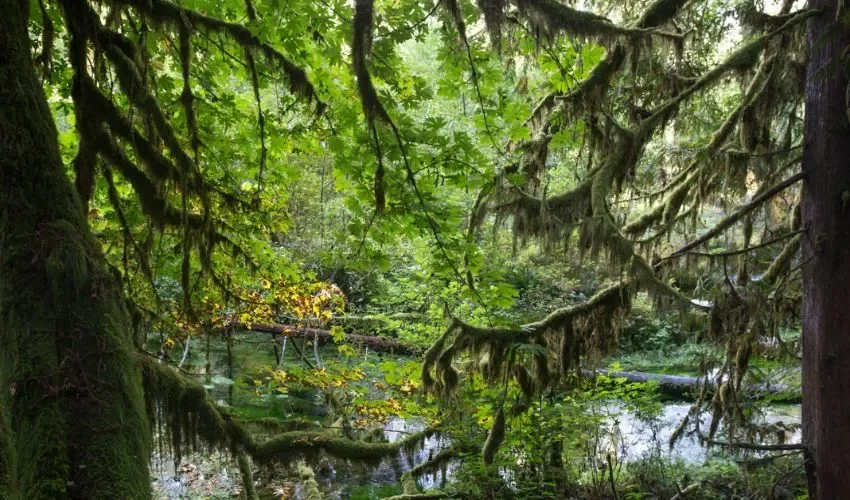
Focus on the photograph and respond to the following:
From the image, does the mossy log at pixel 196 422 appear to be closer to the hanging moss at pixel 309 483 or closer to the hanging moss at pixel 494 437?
the hanging moss at pixel 494 437

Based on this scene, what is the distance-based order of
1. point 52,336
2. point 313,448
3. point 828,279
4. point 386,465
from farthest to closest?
1. point 386,465
2. point 313,448
3. point 828,279
4. point 52,336

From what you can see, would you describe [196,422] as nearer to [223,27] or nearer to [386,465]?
[223,27]

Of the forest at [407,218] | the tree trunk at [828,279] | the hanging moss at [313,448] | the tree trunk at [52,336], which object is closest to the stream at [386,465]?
the forest at [407,218]

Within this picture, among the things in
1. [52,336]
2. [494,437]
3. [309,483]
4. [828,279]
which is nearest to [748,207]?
[828,279]

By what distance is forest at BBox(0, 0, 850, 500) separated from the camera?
2.07 m

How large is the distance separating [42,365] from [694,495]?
7.77 metres

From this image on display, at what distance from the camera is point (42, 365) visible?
1.91 metres

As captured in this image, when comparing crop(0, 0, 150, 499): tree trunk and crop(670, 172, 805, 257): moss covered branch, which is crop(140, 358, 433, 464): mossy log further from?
crop(670, 172, 805, 257): moss covered branch

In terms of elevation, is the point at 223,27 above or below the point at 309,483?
above

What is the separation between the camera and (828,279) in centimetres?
430

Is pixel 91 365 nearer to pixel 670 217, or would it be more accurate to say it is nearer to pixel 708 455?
pixel 670 217

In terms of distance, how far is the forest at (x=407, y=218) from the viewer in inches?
81.5

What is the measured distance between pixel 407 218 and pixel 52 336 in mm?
2217

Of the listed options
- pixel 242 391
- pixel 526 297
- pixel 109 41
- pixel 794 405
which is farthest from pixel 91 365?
pixel 526 297
